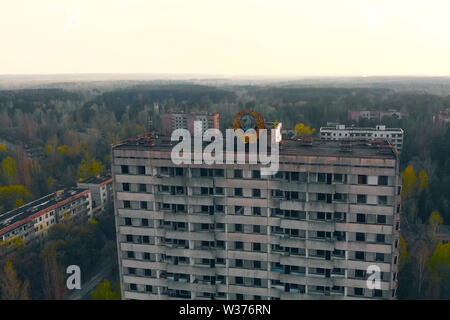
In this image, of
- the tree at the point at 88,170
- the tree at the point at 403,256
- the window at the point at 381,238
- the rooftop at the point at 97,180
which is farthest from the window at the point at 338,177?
the tree at the point at 88,170

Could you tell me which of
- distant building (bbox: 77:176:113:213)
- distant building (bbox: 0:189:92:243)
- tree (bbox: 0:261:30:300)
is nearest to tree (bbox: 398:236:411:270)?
tree (bbox: 0:261:30:300)

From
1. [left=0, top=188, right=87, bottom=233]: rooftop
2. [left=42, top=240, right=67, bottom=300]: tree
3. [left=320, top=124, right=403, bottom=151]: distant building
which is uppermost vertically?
[left=320, top=124, right=403, bottom=151]: distant building

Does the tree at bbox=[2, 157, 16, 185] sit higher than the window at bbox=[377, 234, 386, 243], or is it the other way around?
the window at bbox=[377, 234, 386, 243]

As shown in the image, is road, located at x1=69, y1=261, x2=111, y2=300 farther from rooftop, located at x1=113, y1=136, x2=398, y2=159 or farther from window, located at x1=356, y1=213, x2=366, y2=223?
window, located at x1=356, y1=213, x2=366, y2=223

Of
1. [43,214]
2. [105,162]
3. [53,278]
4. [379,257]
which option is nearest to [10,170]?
[105,162]

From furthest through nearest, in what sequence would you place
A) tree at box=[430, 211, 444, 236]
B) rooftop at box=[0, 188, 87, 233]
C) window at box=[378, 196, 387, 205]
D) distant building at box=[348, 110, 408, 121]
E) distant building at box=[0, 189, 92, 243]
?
distant building at box=[348, 110, 408, 121], rooftop at box=[0, 188, 87, 233], distant building at box=[0, 189, 92, 243], tree at box=[430, 211, 444, 236], window at box=[378, 196, 387, 205]

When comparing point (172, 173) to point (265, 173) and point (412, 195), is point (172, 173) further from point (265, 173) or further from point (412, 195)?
point (412, 195)

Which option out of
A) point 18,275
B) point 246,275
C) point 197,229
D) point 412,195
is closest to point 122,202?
point 197,229
